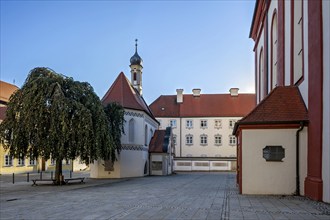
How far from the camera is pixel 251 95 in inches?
2751

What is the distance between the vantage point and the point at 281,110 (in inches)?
679

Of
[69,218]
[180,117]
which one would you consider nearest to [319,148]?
[69,218]

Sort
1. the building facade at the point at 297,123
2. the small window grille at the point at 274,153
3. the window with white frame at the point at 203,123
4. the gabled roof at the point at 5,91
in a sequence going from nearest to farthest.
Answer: the building facade at the point at 297,123, the small window grille at the point at 274,153, the gabled roof at the point at 5,91, the window with white frame at the point at 203,123

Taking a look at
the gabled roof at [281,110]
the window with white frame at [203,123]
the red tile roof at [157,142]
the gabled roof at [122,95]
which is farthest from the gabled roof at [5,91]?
the gabled roof at [281,110]

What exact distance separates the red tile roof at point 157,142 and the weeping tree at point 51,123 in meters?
19.5

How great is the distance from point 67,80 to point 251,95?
163 ft

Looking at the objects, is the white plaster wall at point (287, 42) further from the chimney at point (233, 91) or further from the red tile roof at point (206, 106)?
the chimney at point (233, 91)

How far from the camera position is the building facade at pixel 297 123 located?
1406 centimetres

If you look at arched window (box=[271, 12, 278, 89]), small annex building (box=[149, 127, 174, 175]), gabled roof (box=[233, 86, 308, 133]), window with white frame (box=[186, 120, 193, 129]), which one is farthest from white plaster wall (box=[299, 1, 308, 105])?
window with white frame (box=[186, 120, 193, 129])

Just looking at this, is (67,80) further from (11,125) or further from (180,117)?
(180,117)

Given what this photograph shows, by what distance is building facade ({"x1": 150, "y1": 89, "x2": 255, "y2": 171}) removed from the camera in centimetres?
6625

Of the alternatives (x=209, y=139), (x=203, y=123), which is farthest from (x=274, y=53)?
(x=203, y=123)

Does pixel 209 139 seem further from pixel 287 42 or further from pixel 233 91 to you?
pixel 287 42

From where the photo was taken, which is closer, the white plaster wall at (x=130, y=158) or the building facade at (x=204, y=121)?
the white plaster wall at (x=130, y=158)
